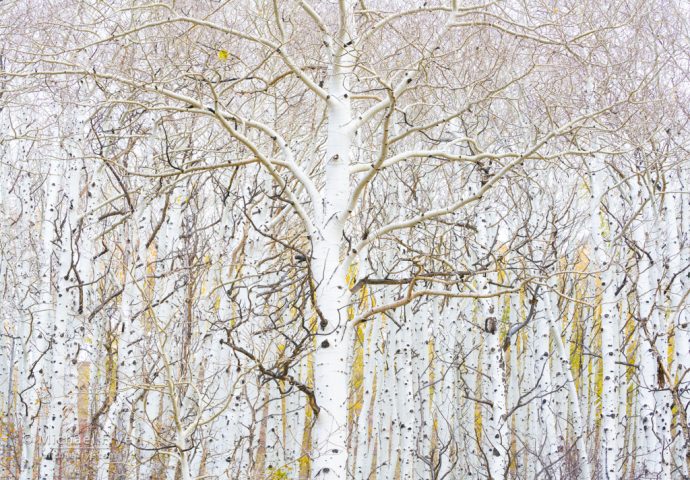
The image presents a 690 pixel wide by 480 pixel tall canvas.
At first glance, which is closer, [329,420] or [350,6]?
[329,420]

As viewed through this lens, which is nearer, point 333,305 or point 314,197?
point 333,305

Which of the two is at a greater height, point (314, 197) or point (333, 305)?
point (314, 197)

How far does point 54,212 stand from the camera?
9.33 meters

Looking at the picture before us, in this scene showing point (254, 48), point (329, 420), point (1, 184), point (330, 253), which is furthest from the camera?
point (1, 184)

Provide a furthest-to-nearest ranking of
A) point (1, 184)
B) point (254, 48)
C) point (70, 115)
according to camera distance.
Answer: point (1, 184) < point (254, 48) < point (70, 115)

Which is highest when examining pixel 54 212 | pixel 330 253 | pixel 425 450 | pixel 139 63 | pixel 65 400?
pixel 139 63

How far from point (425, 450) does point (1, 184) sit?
32.7 ft

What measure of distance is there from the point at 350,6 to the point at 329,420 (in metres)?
4.18

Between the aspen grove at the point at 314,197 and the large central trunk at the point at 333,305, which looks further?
the aspen grove at the point at 314,197

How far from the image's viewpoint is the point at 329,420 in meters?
6.43

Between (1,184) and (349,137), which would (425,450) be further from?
(1,184)

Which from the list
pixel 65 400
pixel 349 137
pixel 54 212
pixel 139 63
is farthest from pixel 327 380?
pixel 139 63

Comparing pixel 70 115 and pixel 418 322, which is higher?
pixel 70 115

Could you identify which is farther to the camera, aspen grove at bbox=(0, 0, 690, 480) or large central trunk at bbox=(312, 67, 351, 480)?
aspen grove at bbox=(0, 0, 690, 480)
